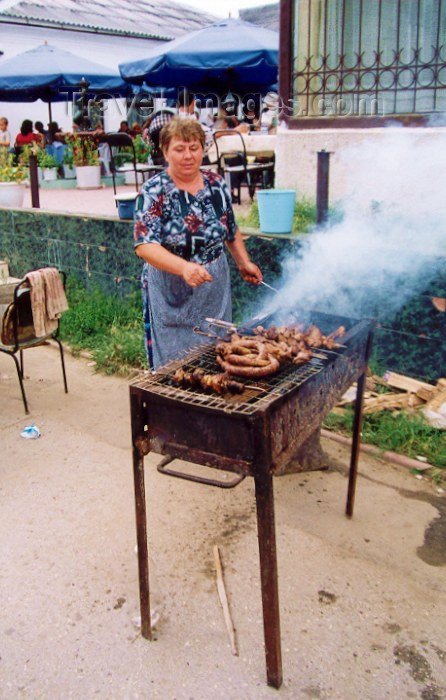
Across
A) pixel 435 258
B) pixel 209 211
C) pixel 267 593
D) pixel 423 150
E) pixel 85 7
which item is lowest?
pixel 267 593

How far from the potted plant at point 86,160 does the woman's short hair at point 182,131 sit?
12254 mm

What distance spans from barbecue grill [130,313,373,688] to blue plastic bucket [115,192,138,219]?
424 cm

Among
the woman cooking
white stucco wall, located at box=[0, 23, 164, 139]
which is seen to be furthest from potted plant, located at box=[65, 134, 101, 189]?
the woman cooking

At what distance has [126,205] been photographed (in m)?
7.00

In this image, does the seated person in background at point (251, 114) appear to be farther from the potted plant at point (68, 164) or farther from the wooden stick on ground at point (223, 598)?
the wooden stick on ground at point (223, 598)

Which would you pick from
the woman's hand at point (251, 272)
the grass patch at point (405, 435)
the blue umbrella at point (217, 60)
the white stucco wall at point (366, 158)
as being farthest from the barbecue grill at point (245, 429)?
the blue umbrella at point (217, 60)

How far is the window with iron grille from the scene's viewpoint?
21.0 feet

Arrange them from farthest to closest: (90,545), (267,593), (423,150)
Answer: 1. (423,150)
2. (90,545)
3. (267,593)

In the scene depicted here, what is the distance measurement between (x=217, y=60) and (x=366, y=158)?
13.3 feet

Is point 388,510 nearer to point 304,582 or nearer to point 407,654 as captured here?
point 304,582

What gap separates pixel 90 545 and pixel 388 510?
180cm

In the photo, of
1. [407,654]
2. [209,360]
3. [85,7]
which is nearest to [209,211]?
[209,360]

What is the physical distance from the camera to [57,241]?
8125mm

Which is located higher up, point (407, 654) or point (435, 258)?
point (435, 258)
